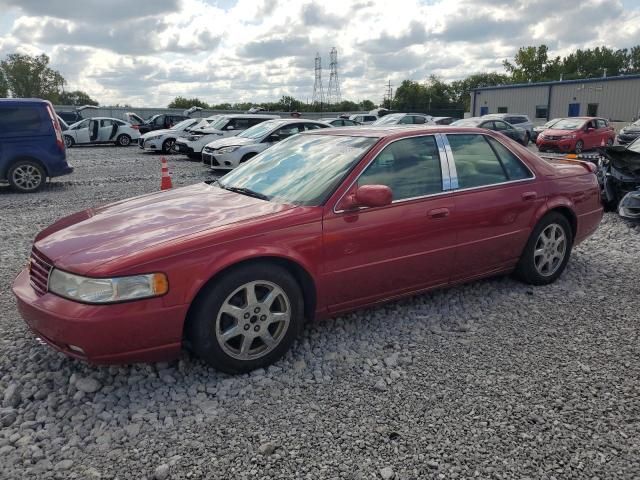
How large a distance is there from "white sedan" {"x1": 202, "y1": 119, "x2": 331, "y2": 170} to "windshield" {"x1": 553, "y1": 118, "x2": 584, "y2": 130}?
12648mm

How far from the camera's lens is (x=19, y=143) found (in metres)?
9.97

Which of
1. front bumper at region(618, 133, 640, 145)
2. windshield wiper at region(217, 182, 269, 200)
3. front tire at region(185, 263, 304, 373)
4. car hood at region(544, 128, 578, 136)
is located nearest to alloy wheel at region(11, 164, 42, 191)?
windshield wiper at region(217, 182, 269, 200)

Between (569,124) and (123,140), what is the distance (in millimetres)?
20230

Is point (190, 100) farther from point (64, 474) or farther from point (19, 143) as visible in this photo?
point (64, 474)

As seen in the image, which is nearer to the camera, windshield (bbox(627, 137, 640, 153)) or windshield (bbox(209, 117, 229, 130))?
windshield (bbox(627, 137, 640, 153))

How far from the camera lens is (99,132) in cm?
2334

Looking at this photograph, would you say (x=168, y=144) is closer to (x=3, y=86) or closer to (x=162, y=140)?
(x=162, y=140)

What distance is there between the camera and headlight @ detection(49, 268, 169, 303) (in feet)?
8.99

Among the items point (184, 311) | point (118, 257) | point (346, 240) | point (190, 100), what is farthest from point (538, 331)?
point (190, 100)

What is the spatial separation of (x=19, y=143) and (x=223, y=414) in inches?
372

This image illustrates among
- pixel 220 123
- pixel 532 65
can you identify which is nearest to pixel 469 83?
pixel 532 65

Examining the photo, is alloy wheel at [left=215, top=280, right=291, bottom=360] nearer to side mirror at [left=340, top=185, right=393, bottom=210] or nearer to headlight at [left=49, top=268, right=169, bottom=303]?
headlight at [left=49, top=268, right=169, bottom=303]

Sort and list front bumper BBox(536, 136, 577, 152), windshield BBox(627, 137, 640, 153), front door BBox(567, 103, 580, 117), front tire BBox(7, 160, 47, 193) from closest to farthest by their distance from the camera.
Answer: windshield BBox(627, 137, 640, 153) < front tire BBox(7, 160, 47, 193) < front bumper BBox(536, 136, 577, 152) < front door BBox(567, 103, 580, 117)

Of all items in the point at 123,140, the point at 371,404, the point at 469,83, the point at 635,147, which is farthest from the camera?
the point at 469,83
